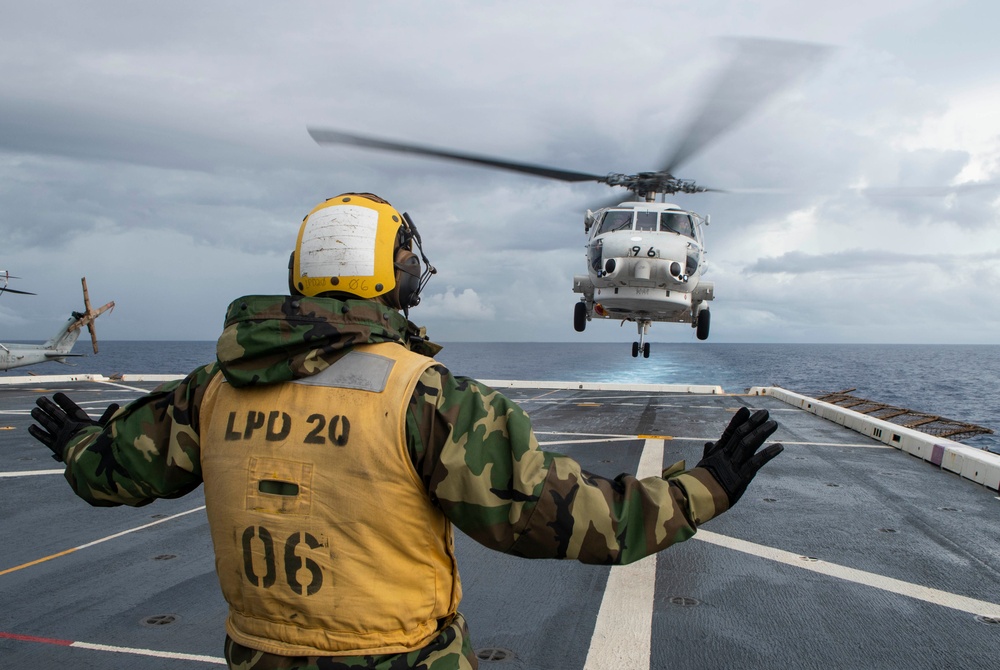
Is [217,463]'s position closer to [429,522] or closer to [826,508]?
[429,522]

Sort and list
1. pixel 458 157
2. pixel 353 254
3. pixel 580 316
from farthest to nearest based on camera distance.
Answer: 1. pixel 580 316
2. pixel 458 157
3. pixel 353 254

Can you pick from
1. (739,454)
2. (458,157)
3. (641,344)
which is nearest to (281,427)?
(739,454)

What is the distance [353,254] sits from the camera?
217 cm

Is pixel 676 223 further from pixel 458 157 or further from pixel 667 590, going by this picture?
pixel 667 590

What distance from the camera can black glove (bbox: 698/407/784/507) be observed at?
1971mm

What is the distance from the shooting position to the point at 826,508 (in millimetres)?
7906

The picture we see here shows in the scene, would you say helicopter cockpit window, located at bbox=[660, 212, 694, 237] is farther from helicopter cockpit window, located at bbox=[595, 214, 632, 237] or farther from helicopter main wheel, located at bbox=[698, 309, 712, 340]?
helicopter main wheel, located at bbox=[698, 309, 712, 340]

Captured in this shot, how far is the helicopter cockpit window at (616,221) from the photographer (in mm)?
16250

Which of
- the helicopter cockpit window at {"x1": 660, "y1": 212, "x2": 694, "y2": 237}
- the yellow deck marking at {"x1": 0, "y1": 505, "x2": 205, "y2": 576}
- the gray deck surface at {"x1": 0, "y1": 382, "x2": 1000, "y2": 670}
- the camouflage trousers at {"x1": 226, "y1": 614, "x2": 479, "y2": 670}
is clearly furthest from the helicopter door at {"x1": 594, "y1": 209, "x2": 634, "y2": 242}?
the camouflage trousers at {"x1": 226, "y1": 614, "x2": 479, "y2": 670}

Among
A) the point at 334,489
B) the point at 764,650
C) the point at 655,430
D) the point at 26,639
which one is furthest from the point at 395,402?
the point at 655,430

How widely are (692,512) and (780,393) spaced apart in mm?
24220

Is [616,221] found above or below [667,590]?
above

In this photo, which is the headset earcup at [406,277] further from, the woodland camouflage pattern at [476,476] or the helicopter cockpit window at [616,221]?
the helicopter cockpit window at [616,221]

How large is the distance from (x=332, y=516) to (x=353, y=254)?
32.3 inches
